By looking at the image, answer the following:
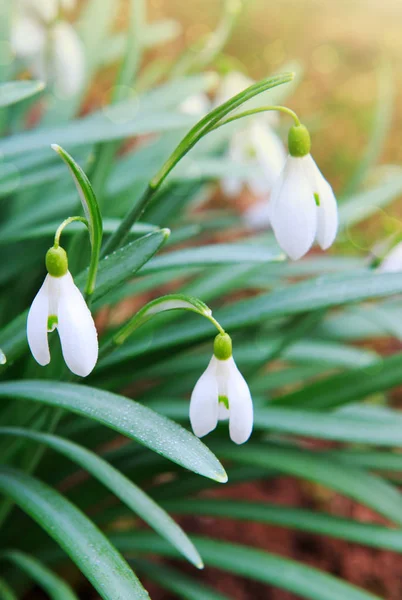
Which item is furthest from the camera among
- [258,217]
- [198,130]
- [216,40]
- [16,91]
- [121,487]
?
[258,217]

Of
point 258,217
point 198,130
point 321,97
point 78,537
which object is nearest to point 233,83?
point 258,217

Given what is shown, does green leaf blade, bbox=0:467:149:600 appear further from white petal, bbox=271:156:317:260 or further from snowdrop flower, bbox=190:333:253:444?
white petal, bbox=271:156:317:260

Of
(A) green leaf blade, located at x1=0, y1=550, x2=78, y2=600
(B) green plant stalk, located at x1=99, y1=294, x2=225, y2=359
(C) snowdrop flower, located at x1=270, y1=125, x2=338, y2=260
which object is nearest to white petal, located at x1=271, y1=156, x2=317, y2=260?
(C) snowdrop flower, located at x1=270, y1=125, x2=338, y2=260

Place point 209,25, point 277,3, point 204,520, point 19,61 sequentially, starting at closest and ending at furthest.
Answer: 1. point 19,61
2. point 204,520
3. point 209,25
4. point 277,3

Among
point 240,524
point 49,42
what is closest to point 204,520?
point 240,524

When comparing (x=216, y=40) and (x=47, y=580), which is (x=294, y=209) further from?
(x=216, y=40)

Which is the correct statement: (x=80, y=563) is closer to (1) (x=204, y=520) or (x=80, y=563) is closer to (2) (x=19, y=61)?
(1) (x=204, y=520)
